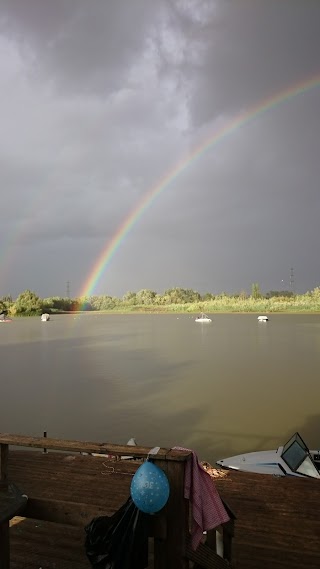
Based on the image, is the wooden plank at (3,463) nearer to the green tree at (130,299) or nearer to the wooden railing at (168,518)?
the wooden railing at (168,518)

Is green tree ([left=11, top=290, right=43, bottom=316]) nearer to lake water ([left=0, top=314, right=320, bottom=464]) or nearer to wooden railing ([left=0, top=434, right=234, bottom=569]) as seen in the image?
lake water ([left=0, top=314, right=320, bottom=464])

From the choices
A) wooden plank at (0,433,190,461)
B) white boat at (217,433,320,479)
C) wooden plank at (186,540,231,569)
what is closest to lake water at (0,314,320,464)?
white boat at (217,433,320,479)

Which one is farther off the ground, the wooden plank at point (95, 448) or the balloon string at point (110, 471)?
the wooden plank at point (95, 448)

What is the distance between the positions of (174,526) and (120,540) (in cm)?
35

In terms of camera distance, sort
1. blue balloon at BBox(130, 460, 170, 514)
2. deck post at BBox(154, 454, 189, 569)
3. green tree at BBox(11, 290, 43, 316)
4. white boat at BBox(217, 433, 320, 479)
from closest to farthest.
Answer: blue balloon at BBox(130, 460, 170, 514)
deck post at BBox(154, 454, 189, 569)
white boat at BBox(217, 433, 320, 479)
green tree at BBox(11, 290, 43, 316)

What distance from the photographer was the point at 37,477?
6.54 metres

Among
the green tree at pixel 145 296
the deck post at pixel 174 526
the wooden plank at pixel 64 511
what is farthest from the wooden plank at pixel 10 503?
the green tree at pixel 145 296

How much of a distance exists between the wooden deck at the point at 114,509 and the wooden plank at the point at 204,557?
0.58 meters

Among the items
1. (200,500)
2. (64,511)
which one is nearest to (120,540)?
(64,511)

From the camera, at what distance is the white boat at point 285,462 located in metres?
7.17

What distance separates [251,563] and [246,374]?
2153 centimetres

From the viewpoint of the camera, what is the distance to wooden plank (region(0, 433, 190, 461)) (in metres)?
2.68

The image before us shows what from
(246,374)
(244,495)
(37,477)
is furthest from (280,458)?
(246,374)

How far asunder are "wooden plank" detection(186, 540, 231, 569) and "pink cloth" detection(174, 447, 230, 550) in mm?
50
